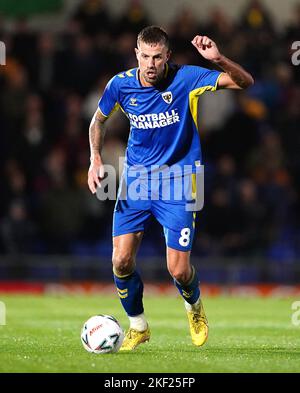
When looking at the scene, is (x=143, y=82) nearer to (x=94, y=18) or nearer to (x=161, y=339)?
(x=161, y=339)

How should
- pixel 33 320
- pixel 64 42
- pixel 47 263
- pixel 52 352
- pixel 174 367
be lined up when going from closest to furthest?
pixel 174 367
pixel 52 352
pixel 33 320
pixel 47 263
pixel 64 42

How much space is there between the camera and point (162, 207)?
9.27 m

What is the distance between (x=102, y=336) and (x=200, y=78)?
2.38 m

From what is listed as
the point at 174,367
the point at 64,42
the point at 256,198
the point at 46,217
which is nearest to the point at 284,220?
the point at 256,198

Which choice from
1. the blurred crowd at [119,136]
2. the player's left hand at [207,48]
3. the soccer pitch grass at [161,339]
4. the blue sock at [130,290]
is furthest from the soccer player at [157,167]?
the blurred crowd at [119,136]

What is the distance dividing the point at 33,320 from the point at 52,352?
406 cm

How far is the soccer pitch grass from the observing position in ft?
26.0

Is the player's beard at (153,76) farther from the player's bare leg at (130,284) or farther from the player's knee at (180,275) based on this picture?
the player's knee at (180,275)

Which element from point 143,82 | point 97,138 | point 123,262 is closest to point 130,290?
point 123,262

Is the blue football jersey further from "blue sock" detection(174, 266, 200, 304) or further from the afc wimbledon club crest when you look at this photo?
"blue sock" detection(174, 266, 200, 304)

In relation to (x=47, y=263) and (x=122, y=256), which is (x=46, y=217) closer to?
(x=47, y=263)

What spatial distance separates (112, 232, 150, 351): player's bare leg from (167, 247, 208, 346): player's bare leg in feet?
1.08

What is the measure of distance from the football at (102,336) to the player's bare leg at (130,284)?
0.38 meters
